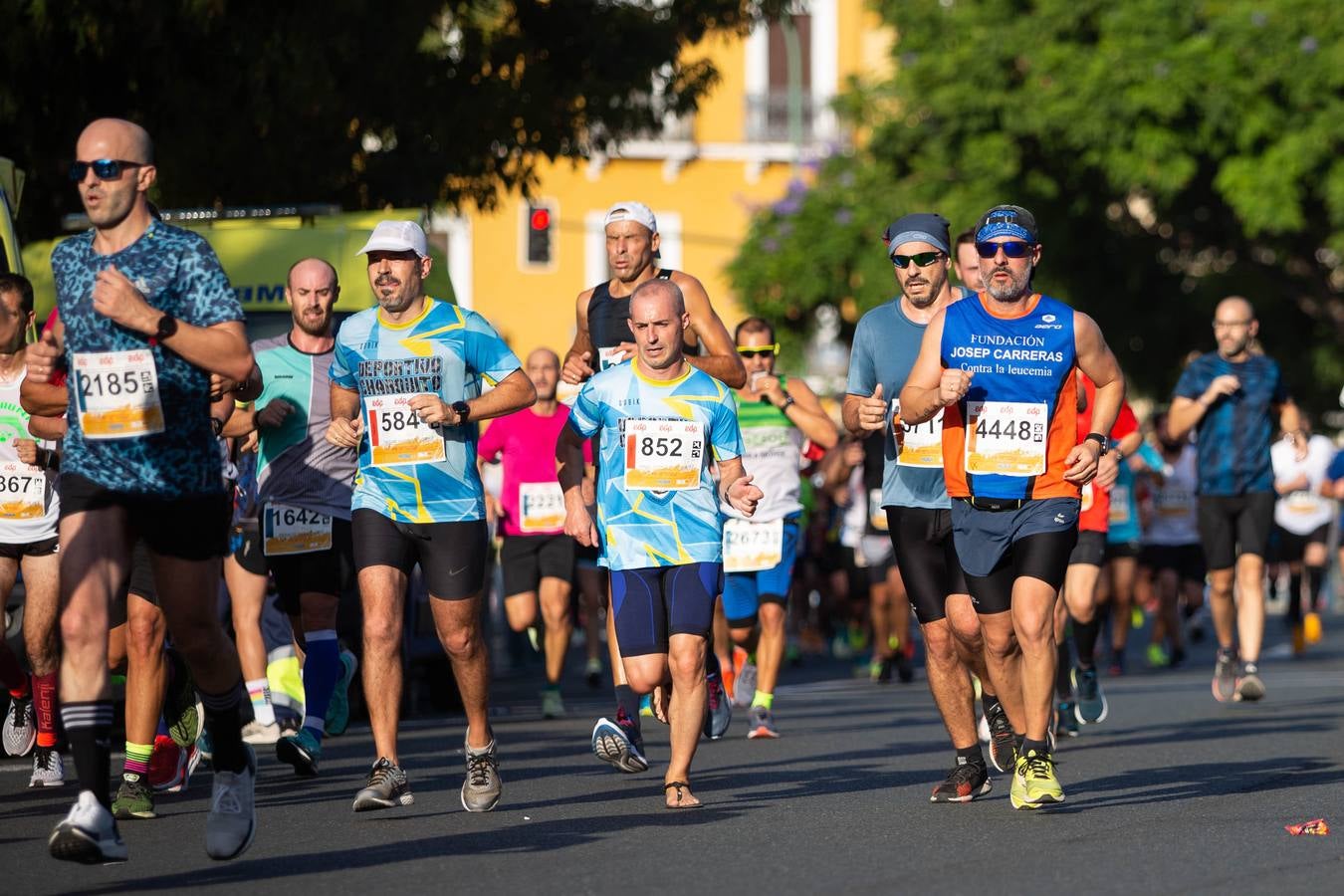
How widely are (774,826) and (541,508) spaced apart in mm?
6535

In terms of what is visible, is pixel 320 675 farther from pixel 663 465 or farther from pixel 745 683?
pixel 745 683

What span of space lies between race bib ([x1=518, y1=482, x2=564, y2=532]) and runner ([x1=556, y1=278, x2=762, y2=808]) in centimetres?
564

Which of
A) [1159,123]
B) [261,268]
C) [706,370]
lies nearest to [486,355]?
[706,370]

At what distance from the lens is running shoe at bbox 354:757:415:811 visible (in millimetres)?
9266

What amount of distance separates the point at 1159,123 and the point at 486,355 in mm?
21300

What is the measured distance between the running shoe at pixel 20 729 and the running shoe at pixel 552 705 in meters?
4.57

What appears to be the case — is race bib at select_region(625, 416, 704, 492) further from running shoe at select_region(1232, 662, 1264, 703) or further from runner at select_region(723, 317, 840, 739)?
running shoe at select_region(1232, 662, 1264, 703)

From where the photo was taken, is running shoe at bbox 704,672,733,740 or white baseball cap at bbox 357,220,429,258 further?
running shoe at bbox 704,672,733,740

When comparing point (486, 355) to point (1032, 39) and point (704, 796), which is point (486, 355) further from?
point (1032, 39)

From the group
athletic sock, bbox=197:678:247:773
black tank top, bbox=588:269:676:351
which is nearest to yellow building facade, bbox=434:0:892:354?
black tank top, bbox=588:269:676:351

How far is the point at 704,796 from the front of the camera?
10180 millimetres

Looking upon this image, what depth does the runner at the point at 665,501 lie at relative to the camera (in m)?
9.55

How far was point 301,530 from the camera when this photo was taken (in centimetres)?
1123

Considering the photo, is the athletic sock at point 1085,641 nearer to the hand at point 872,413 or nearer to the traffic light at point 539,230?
the hand at point 872,413
